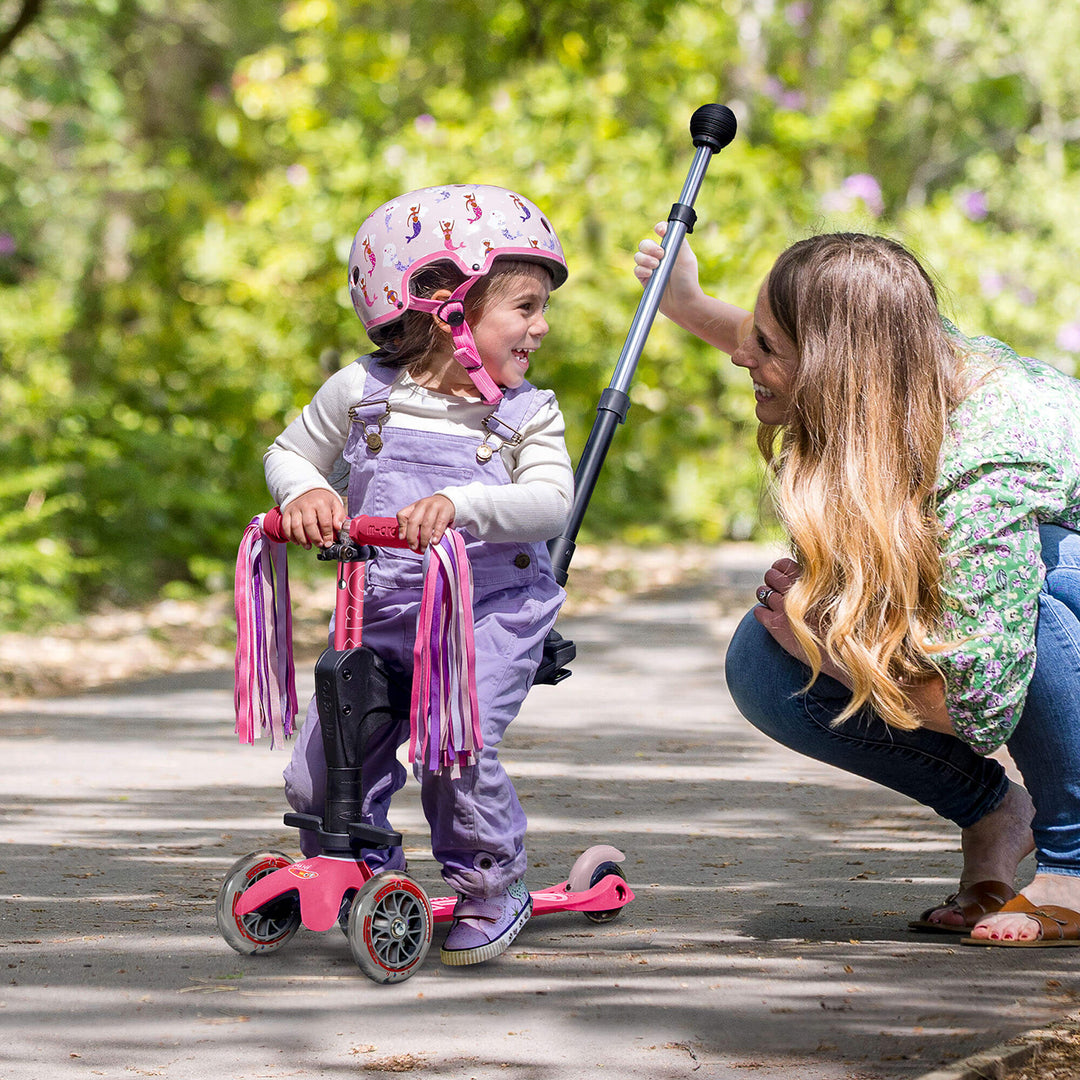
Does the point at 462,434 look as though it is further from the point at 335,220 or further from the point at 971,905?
the point at 335,220

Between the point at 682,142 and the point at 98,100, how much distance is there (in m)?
5.53

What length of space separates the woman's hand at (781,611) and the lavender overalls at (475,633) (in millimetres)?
419

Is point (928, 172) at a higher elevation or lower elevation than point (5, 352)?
higher

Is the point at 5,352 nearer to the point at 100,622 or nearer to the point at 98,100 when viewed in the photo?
the point at 98,100

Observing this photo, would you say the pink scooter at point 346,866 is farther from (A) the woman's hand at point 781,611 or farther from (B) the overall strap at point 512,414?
(A) the woman's hand at point 781,611

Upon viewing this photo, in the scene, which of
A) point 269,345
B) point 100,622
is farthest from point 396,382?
point 269,345

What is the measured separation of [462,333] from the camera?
10.1 ft

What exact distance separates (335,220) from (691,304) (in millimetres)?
6139

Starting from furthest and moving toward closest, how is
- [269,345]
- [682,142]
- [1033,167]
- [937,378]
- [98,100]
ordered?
[1033,167], [98,100], [682,142], [269,345], [937,378]

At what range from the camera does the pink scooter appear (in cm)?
279

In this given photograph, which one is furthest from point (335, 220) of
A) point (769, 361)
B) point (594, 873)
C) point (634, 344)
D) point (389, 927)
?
point (389, 927)

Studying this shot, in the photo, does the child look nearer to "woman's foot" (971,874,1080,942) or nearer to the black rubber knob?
the black rubber knob

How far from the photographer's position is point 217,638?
24.9 ft

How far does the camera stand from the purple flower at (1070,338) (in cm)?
1189
